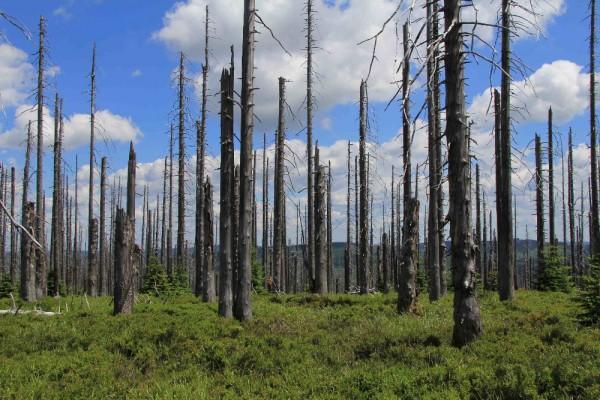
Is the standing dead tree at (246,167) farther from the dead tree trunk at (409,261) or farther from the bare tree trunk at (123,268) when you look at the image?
the dead tree trunk at (409,261)

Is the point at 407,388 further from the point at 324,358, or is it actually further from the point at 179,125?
the point at 179,125

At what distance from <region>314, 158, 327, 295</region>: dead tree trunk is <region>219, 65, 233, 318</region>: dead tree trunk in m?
7.59

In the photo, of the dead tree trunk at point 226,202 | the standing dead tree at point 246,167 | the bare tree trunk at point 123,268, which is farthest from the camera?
the bare tree trunk at point 123,268

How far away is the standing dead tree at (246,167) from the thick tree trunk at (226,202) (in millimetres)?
907

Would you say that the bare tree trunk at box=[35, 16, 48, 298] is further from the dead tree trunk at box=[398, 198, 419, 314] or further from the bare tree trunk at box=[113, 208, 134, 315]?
the dead tree trunk at box=[398, 198, 419, 314]

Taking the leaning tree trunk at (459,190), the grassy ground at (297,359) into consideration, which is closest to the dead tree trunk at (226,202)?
the grassy ground at (297,359)

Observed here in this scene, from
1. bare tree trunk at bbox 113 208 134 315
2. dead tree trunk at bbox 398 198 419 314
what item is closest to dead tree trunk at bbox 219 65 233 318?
bare tree trunk at bbox 113 208 134 315

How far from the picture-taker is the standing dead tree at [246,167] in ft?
40.0

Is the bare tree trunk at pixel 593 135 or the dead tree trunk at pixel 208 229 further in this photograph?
the bare tree trunk at pixel 593 135

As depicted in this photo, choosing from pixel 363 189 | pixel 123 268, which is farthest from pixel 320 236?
pixel 123 268

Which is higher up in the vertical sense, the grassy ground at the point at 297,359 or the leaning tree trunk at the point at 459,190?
the leaning tree trunk at the point at 459,190

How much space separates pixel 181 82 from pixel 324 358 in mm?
21037

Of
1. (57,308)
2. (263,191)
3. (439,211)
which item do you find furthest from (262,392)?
(263,191)

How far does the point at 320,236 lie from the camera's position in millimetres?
21469
